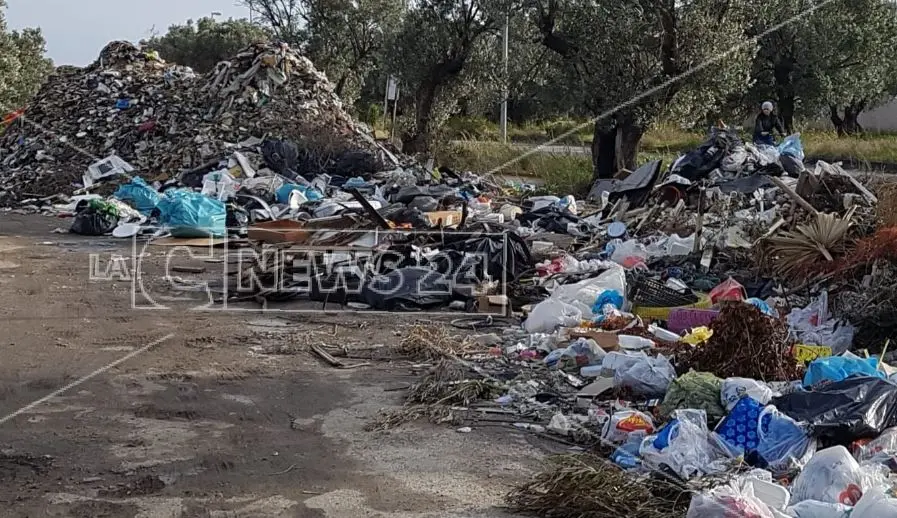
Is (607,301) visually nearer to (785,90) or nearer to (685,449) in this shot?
(685,449)

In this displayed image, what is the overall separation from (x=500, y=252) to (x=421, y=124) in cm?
1253

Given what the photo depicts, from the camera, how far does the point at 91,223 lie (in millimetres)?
13922

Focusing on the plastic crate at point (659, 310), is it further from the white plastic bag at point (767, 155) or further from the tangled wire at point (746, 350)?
the white plastic bag at point (767, 155)

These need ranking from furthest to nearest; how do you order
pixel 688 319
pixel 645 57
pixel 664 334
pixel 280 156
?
pixel 280 156 → pixel 645 57 → pixel 688 319 → pixel 664 334

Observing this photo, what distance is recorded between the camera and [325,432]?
17.9ft

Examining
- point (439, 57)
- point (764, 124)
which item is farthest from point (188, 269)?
point (439, 57)

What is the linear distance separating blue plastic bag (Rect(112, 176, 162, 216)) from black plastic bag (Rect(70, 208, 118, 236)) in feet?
2.96

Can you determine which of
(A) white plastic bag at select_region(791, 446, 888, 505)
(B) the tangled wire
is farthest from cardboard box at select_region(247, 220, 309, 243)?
(A) white plastic bag at select_region(791, 446, 888, 505)

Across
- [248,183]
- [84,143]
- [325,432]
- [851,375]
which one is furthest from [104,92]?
[851,375]

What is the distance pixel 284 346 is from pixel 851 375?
434cm

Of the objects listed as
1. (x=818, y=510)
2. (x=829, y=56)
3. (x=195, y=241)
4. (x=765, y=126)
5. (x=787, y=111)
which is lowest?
(x=818, y=510)

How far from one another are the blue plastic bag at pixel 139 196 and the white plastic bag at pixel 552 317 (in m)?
9.03

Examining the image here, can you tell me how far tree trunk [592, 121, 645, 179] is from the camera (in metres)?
17.5

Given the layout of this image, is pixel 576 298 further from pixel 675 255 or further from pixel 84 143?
pixel 84 143
